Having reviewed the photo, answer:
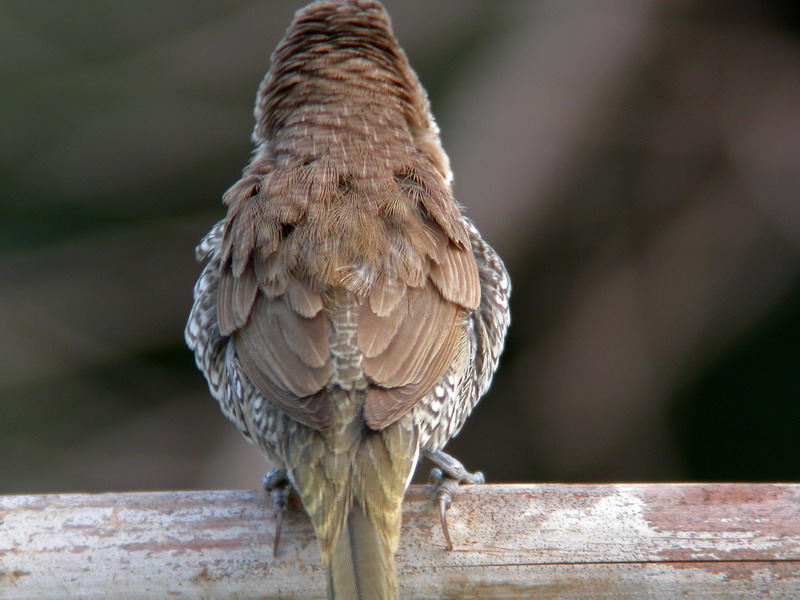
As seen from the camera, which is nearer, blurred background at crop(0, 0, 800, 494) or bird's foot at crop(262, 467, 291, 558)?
bird's foot at crop(262, 467, 291, 558)

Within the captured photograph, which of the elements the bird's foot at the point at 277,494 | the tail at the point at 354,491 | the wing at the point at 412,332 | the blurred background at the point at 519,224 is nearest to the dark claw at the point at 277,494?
the bird's foot at the point at 277,494

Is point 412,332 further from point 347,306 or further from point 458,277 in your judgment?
point 458,277

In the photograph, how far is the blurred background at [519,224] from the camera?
5.27 m

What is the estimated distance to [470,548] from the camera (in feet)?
8.59

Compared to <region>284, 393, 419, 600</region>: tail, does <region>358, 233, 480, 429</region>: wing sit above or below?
above

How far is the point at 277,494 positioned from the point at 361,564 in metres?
0.46

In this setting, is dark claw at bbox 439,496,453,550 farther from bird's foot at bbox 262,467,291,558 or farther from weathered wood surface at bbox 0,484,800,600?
bird's foot at bbox 262,467,291,558

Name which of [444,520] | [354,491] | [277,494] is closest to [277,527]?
[277,494]

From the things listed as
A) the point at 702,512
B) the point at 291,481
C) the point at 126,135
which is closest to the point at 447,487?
the point at 291,481

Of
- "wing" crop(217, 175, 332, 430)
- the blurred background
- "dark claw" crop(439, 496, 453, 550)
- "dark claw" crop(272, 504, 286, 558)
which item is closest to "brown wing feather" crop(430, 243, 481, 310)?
"wing" crop(217, 175, 332, 430)

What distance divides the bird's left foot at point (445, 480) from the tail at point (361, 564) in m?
0.27

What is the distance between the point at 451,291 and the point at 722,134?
3046mm

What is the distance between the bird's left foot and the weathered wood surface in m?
0.04

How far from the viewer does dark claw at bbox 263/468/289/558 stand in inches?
104
